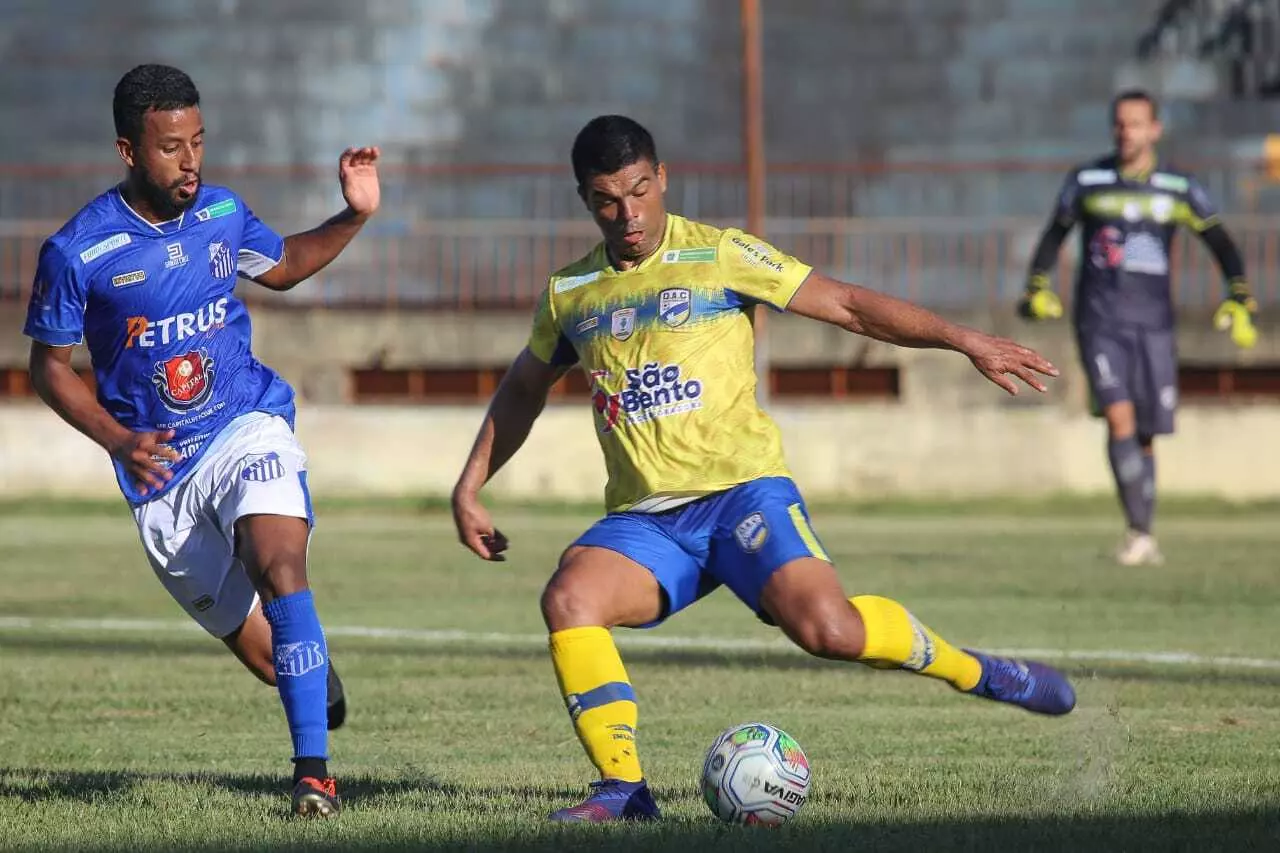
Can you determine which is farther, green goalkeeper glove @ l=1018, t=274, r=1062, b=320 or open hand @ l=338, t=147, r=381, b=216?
green goalkeeper glove @ l=1018, t=274, r=1062, b=320

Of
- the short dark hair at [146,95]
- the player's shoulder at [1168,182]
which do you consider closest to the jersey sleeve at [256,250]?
the short dark hair at [146,95]

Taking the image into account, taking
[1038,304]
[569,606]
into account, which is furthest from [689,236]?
[1038,304]

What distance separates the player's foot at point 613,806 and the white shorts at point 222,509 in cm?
128

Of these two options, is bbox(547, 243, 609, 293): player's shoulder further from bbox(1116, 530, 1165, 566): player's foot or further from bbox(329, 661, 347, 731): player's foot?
bbox(1116, 530, 1165, 566): player's foot

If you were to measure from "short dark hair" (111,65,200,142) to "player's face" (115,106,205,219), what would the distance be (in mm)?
18

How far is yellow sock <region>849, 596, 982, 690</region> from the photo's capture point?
6.03 meters

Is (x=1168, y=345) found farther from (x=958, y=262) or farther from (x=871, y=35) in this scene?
(x=871, y=35)

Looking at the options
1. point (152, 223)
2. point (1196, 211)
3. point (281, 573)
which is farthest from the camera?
point (1196, 211)

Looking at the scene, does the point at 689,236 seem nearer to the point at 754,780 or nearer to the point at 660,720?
the point at 754,780

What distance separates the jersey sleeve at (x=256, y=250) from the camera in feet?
22.2

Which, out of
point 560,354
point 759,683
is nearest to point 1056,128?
point 759,683

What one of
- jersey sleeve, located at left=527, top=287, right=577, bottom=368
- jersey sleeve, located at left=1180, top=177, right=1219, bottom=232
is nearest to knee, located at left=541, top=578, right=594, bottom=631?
jersey sleeve, located at left=527, top=287, right=577, bottom=368

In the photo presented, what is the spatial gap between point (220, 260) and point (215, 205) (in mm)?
192

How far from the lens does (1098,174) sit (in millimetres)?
13578
